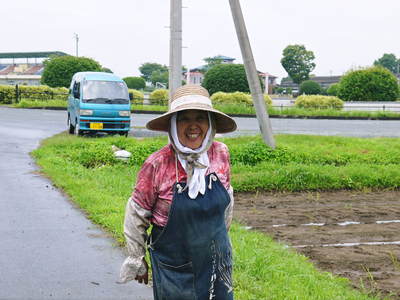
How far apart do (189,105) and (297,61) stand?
9032cm

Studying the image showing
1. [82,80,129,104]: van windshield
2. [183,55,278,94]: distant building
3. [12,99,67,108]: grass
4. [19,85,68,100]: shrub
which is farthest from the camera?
[183,55,278,94]: distant building

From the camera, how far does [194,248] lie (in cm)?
309

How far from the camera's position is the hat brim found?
3207 millimetres

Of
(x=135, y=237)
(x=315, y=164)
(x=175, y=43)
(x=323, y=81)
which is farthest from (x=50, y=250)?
(x=323, y=81)

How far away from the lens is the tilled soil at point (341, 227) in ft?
18.8

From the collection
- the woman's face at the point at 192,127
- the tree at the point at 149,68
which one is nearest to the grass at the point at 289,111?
the woman's face at the point at 192,127

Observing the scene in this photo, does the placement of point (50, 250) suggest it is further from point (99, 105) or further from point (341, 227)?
point (99, 105)

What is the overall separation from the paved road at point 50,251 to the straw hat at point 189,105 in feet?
6.31

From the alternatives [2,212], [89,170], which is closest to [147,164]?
[2,212]

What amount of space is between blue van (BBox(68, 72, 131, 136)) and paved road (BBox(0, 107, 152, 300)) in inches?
287

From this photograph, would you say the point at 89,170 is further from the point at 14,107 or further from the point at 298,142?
the point at 14,107

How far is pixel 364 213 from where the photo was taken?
8539 millimetres

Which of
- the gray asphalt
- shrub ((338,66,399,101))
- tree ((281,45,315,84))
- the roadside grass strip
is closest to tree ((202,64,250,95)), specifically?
shrub ((338,66,399,101))

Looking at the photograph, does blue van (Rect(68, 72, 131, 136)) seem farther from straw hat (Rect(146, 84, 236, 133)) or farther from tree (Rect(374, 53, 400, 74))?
tree (Rect(374, 53, 400, 74))
